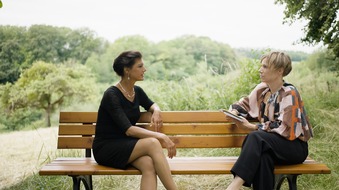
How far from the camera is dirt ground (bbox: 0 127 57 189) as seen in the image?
5.47 meters

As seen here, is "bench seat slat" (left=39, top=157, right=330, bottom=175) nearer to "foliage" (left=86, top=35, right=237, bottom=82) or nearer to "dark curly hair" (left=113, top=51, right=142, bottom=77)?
"dark curly hair" (left=113, top=51, right=142, bottom=77)

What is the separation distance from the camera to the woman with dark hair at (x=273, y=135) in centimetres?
275

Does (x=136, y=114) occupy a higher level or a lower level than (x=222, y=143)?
higher

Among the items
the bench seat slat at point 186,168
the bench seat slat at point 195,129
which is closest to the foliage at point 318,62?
the bench seat slat at point 195,129

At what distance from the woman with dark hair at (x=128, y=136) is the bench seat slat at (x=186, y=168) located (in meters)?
0.09

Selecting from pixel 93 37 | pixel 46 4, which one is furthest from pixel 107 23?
pixel 46 4

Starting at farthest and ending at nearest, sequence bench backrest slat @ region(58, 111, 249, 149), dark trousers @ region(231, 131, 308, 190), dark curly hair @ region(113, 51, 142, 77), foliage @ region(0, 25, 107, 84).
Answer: foliage @ region(0, 25, 107, 84) → bench backrest slat @ region(58, 111, 249, 149) → dark curly hair @ region(113, 51, 142, 77) → dark trousers @ region(231, 131, 308, 190)

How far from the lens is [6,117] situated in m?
11.4

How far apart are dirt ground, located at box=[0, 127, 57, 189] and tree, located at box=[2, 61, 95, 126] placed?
5.08 feet

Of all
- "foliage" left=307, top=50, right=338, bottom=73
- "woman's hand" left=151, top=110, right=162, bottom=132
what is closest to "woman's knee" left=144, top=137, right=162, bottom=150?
"woman's hand" left=151, top=110, right=162, bottom=132

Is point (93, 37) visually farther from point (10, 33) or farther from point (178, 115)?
point (178, 115)


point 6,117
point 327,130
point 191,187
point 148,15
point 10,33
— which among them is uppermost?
point 148,15

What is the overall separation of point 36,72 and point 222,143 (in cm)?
943

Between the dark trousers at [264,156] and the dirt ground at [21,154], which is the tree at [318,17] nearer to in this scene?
the dark trousers at [264,156]
